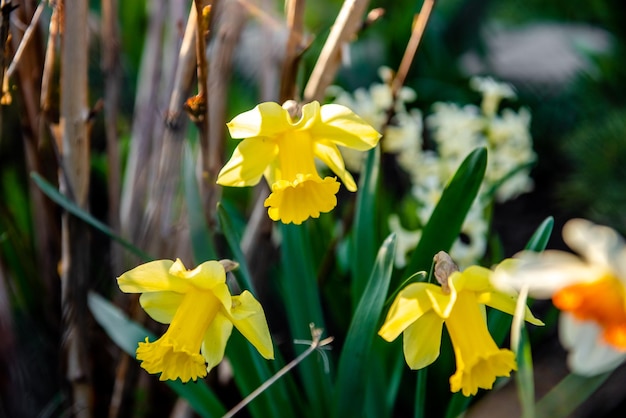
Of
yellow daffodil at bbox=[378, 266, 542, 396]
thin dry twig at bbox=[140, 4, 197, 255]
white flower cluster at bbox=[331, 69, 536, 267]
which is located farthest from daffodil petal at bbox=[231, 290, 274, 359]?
white flower cluster at bbox=[331, 69, 536, 267]

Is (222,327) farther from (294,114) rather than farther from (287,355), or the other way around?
(287,355)

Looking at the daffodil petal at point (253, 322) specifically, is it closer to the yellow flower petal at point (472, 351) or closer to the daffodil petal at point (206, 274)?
the daffodil petal at point (206, 274)

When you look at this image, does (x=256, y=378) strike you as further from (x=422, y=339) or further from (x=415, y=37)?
(x=415, y=37)

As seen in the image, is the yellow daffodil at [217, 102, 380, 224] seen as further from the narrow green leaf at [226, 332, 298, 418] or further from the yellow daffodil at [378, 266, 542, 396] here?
the narrow green leaf at [226, 332, 298, 418]

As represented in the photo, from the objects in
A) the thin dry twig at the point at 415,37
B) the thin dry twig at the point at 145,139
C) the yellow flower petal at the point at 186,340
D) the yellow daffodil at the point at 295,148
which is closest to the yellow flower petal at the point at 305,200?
the yellow daffodil at the point at 295,148

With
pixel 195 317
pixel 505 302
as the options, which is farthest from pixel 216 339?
pixel 505 302

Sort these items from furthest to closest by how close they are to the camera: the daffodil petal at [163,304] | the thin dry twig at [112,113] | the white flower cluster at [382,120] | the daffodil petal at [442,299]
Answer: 1. the white flower cluster at [382,120]
2. the thin dry twig at [112,113]
3. the daffodil petal at [163,304]
4. the daffodil petal at [442,299]
